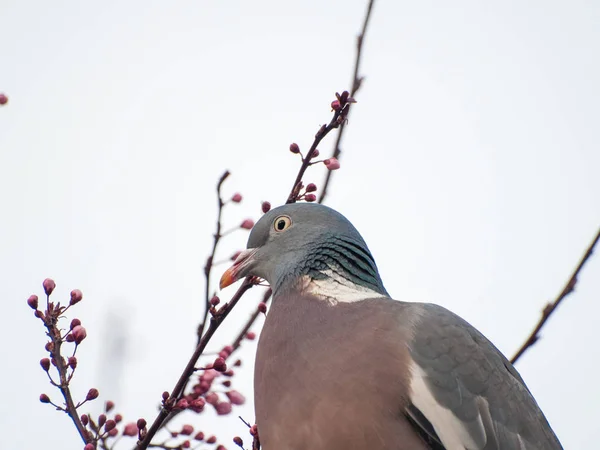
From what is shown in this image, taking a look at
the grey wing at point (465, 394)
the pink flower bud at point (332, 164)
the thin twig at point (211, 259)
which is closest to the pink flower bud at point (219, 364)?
the thin twig at point (211, 259)

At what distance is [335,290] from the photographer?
4086 mm

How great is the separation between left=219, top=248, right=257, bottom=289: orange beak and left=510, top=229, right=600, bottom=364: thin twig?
1.65 metres

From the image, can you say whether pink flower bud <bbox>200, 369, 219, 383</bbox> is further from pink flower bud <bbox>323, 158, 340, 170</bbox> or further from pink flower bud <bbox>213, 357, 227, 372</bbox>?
pink flower bud <bbox>323, 158, 340, 170</bbox>

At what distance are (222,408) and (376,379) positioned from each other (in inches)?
51.5

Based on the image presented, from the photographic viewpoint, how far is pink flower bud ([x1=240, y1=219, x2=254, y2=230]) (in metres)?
4.60

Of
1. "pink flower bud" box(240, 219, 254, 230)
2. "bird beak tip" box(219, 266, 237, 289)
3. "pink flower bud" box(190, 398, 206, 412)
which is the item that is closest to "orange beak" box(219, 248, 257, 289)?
"bird beak tip" box(219, 266, 237, 289)

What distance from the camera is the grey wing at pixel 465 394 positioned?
3.35 m

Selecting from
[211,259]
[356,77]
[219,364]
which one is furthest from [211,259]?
[356,77]

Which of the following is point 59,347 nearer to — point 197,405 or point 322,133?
point 197,405

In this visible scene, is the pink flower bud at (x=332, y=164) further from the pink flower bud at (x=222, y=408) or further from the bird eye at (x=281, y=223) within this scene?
the pink flower bud at (x=222, y=408)

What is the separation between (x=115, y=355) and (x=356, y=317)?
1.46m

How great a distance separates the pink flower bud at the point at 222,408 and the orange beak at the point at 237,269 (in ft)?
2.12

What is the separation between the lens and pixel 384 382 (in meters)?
3.34

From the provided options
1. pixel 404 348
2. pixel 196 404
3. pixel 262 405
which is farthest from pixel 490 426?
pixel 196 404
